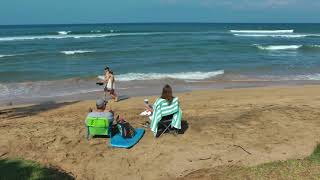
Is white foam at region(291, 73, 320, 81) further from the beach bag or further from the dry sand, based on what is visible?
the beach bag

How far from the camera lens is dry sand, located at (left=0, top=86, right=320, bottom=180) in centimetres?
882

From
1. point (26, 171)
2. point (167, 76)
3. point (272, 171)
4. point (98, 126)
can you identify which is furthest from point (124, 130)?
point (167, 76)

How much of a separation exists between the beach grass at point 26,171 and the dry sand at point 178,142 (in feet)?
1.21

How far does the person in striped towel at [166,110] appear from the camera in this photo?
33.0ft

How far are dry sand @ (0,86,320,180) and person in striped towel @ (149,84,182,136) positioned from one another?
0.24 metres

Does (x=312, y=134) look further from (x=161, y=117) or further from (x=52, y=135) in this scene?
(x=52, y=135)

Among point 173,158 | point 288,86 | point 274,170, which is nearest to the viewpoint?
point 274,170

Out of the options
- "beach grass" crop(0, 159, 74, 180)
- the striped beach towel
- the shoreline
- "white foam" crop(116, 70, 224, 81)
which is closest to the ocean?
"white foam" crop(116, 70, 224, 81)

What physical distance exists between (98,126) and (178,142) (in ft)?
5.09

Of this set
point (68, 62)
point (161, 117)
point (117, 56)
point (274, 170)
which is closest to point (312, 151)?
point (274, 170)

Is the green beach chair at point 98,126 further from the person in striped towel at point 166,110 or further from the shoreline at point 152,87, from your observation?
the shoreline at point 152,87

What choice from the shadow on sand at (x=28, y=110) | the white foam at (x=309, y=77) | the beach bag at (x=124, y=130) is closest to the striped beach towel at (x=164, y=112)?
the beach bag at (x=124, y=130)

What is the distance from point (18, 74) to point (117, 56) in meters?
10.1

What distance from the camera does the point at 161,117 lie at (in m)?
10.2
